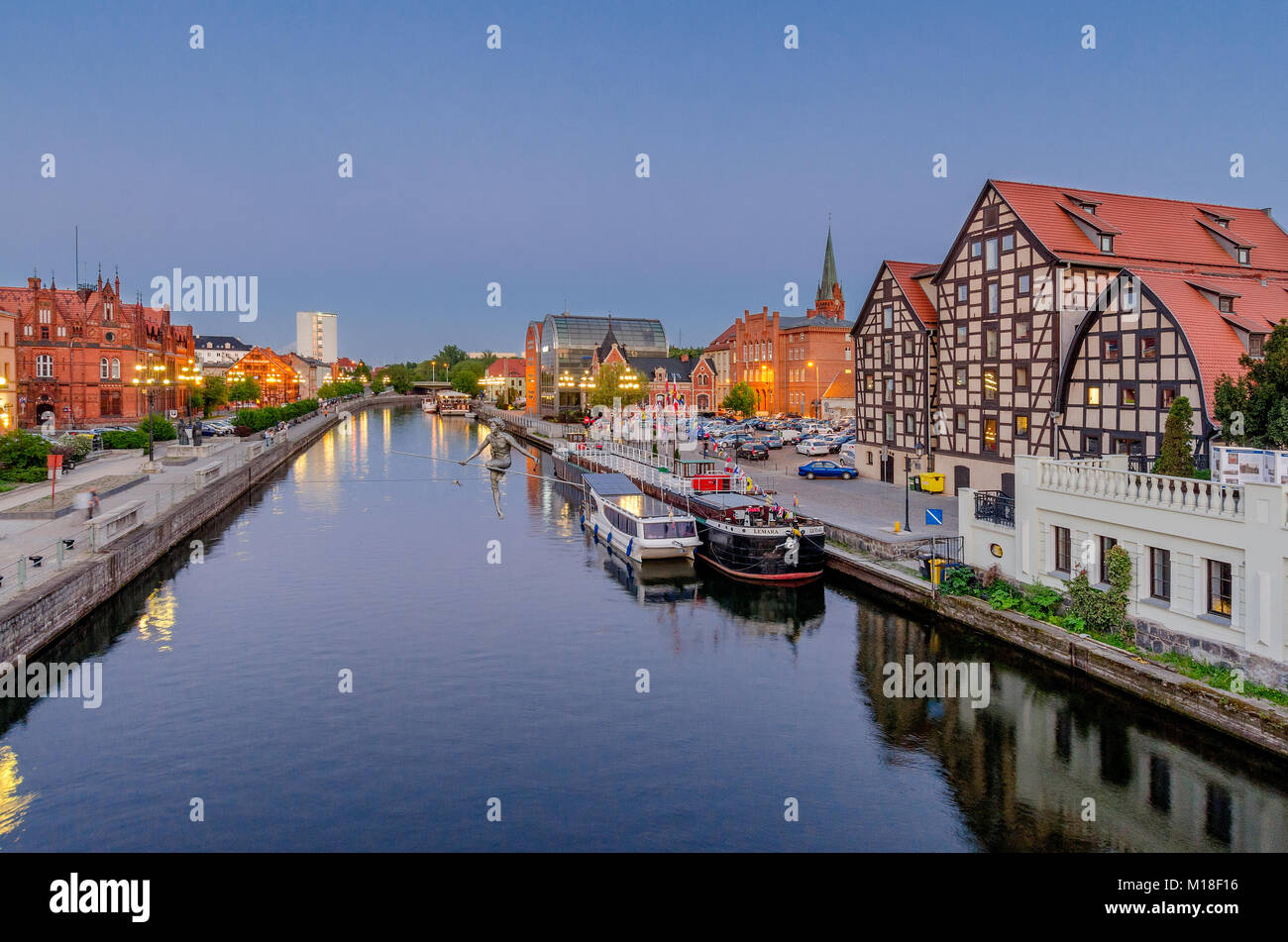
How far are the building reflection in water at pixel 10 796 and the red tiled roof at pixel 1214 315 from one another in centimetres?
3360

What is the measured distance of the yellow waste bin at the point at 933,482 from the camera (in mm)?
45406

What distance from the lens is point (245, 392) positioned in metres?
144

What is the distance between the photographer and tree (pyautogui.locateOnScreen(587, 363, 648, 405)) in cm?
10438

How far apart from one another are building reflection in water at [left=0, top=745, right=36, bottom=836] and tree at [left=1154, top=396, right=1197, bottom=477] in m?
28.8

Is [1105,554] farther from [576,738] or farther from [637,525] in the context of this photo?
[637,525]

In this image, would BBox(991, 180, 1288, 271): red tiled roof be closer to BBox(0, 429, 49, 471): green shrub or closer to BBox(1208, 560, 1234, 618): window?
BBox(1208, 560, 1234, 618): window

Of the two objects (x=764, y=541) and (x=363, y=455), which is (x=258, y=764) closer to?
(x=764, y=541)

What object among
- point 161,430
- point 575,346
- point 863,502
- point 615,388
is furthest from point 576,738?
point 575,346

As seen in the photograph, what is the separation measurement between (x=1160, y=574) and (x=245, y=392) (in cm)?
14625

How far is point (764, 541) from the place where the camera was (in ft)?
114

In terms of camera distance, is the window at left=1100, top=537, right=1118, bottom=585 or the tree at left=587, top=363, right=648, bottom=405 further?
the tree at left=587, top=363, right=648, bottom=405

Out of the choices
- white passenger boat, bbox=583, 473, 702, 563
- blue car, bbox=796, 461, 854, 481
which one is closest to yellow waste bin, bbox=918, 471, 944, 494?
blue car, bbox=796, 461, 854, 481

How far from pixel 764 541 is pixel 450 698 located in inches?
627

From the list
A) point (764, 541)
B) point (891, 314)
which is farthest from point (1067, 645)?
point (891, 314)
